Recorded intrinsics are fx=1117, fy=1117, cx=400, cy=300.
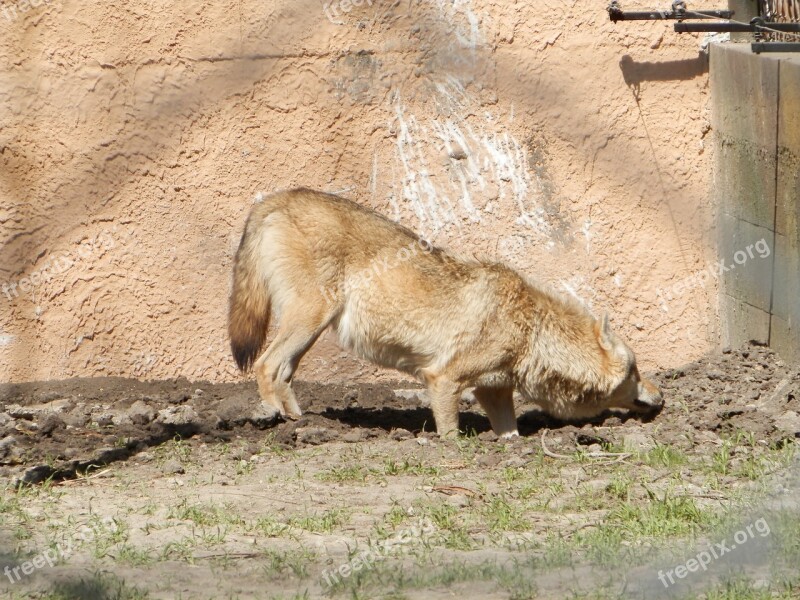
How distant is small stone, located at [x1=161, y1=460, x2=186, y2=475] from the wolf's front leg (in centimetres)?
171

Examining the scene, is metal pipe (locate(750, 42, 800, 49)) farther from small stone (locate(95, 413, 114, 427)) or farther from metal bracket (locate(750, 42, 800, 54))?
small stone (locate(95, 413, 114, 427))

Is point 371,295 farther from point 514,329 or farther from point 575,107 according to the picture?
point 575,107

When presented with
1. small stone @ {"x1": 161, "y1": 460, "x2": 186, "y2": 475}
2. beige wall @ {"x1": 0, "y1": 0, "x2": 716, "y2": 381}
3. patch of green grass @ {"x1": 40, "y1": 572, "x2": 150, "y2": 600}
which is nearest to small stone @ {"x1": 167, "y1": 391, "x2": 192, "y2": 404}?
beige wall @ {"x1": 0, "y1": 0, "x2": 716, "y2": 381}

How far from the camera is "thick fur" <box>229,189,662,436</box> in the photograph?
7004mm

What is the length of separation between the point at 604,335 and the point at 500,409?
825 millimetres

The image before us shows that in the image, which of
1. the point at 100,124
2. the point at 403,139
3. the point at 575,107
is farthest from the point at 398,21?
the point at 100,124

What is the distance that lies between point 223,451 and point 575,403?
2.34m

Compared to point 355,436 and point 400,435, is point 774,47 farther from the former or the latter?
point 355,436

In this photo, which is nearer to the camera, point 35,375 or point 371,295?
point 371,295

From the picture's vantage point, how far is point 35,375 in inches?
317

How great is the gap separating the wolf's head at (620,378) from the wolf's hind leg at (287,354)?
178 centimetres

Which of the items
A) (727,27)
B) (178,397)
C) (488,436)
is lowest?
(488,436)

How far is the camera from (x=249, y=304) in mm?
7262

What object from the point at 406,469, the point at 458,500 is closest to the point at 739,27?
the point at 406,469
